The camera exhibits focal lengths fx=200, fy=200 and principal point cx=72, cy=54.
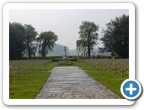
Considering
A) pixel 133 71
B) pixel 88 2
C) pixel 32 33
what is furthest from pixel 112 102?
pixel 32 33

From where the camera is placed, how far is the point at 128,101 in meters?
4.58

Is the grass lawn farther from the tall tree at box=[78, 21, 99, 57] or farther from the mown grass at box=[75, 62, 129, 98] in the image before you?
the tall tree at box=[78, 21, 99, 57]

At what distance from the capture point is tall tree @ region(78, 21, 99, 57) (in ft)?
159

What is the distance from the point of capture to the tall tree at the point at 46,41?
174 ft

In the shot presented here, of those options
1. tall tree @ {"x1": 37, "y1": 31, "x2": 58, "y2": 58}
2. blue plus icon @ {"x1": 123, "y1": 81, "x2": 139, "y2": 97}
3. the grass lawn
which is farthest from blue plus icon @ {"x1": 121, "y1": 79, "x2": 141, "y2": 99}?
tall tree @ {"x1": 37, "y1": 31, "x2": 58, "y2": 58}

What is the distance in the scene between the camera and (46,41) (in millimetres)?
53688

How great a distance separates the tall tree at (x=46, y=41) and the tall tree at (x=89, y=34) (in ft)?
29.3

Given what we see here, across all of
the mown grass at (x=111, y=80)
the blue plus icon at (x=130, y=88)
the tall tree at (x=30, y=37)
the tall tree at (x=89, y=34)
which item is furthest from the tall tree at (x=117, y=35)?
the blue plus icon at (x=130, y=88)

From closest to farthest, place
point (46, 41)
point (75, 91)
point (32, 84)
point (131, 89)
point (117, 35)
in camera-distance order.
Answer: point (131, 89)
point (75, 91)
point (32, 84)
point (117, 35)
point (46, 41)

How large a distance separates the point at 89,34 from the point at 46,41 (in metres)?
12.2

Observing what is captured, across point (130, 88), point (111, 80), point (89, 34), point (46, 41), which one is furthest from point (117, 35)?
point (130, 88)

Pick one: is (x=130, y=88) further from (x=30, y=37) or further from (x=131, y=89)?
(x=30, y=37)

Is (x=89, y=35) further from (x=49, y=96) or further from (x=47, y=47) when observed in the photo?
(x=49, y=96)

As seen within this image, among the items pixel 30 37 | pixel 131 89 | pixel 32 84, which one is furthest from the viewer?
pixel 30 37
